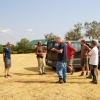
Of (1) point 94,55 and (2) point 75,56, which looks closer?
(1) point 94,55

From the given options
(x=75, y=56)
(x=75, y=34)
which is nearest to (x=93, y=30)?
(x=75, y=34)

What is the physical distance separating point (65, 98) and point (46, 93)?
0.76 m

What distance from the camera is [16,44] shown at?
4428 centimetres

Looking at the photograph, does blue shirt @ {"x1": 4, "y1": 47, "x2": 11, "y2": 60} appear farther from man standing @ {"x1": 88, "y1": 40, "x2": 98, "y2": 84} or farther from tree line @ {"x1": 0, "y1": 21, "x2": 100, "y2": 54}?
tree line @ {"x1": 0, "y1": 21, "x2": 100, "y2": 54}

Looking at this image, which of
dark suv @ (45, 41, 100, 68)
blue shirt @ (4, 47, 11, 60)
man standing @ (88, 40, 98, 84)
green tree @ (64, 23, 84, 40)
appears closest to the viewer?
man standing @ (88, 40, 98, 84)

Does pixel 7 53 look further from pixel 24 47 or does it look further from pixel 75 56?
pixel 24 47

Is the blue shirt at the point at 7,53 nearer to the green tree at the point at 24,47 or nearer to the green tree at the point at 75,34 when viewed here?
the green tree at the point at 24,47

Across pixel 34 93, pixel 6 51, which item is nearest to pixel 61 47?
pixel 34 93

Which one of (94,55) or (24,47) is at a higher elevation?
(24,47)

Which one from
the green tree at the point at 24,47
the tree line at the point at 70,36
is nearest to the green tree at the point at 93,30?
the tree line at the point at 70,36

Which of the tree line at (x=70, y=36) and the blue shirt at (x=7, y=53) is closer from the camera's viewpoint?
the blue shirt at (x=7, y=53)

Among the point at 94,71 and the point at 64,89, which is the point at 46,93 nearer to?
the point at 64,89

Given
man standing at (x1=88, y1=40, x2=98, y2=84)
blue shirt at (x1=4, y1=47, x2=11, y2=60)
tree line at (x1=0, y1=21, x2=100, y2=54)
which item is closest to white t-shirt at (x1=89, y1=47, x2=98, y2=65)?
man standing at (x1=88, y1=40, x2=98, y2=84)

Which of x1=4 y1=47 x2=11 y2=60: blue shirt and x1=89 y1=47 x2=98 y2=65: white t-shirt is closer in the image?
x1=89 y1=47 x2=98 y2=65: white t-shirt
